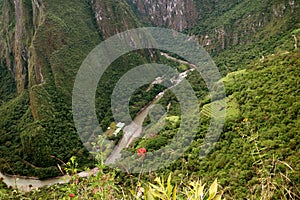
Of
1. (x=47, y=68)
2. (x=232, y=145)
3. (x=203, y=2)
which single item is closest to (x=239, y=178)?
(x=232, y=145)

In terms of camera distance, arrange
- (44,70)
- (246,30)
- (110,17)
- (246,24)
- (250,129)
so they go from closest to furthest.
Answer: (250,129) → (44,70) → (246,30) → (246,24) → (110,17)

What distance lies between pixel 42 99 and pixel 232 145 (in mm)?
23741

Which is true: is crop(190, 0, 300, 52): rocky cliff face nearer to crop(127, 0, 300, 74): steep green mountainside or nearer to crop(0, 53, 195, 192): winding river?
crop(127, 0, 300, 74): steep green mountainside

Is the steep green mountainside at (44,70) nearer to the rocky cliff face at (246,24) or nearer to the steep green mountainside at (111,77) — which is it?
the steep green mountainside at (111,77)

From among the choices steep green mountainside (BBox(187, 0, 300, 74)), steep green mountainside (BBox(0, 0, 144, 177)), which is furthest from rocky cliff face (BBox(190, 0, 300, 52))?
steep green mountainside (BBox(0, 0, 144, 177))

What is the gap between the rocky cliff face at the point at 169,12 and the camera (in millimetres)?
61531

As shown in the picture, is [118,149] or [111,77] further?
[111,77]

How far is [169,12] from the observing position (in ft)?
204

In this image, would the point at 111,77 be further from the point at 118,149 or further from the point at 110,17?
the point at 118,149

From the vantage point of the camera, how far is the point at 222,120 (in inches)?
661

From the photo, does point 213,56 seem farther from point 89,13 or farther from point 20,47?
point 20,47

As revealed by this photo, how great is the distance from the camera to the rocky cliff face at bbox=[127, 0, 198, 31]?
61.5 meters

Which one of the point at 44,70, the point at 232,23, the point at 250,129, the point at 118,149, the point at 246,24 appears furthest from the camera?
the point at 232,23

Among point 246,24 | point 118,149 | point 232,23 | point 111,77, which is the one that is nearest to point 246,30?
point 246,24
